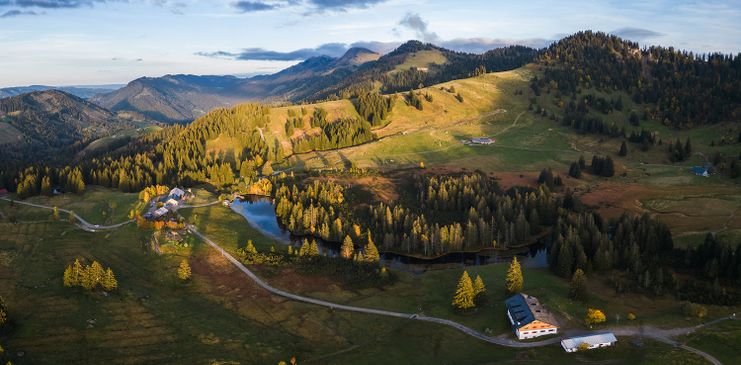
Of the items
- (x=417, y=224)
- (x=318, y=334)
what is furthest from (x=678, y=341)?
(x=417, y=224)

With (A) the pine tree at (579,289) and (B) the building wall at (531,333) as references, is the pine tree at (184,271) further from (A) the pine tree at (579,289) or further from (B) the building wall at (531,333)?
(A) the pine tree at (579,289)

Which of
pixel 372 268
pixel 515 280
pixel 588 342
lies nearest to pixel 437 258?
pixel 372 268

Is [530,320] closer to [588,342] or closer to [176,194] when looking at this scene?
[588,342]

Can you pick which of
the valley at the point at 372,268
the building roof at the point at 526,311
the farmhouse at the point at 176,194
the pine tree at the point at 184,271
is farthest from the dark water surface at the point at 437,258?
the building roof at the point at 526,311

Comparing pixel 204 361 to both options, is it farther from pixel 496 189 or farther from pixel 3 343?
pixel 496 189

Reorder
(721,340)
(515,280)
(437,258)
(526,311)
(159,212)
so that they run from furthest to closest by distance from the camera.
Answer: (159,212) → (437,258) → (515,280) → (526,311) → (721,340)

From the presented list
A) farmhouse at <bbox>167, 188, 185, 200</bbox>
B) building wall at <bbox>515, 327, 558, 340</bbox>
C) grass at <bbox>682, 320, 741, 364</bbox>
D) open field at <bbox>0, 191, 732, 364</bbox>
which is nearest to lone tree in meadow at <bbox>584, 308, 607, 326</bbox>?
open field at <bbox>0, 191, 732, 364</bbox>
